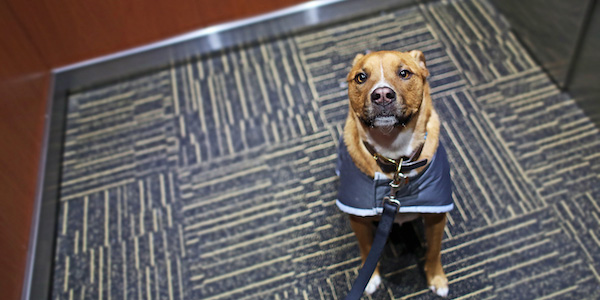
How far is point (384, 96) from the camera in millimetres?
1596

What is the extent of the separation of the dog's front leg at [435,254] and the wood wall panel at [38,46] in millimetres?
1641

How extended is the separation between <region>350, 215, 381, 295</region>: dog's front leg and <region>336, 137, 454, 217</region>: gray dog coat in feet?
0.37

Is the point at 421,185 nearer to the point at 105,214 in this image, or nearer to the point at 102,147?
the point at 105,214

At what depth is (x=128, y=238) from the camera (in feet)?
8.17

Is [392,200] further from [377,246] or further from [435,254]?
[435,254]

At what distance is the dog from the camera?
64.7 inches

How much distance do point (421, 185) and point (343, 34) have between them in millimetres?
1489

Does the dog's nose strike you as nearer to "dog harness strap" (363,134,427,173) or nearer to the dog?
the dog

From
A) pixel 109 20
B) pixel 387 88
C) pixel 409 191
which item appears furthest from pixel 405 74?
pixel 109 20

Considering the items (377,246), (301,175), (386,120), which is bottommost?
(301,175)

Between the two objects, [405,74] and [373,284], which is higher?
[405,74]

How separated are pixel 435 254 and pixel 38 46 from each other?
7.62 ft

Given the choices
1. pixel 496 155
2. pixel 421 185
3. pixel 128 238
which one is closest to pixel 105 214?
pixel 128 238

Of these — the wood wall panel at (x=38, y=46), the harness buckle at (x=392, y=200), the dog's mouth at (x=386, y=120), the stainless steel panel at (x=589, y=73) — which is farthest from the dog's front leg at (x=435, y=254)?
the wood wall panel at (x=38, y=46)
